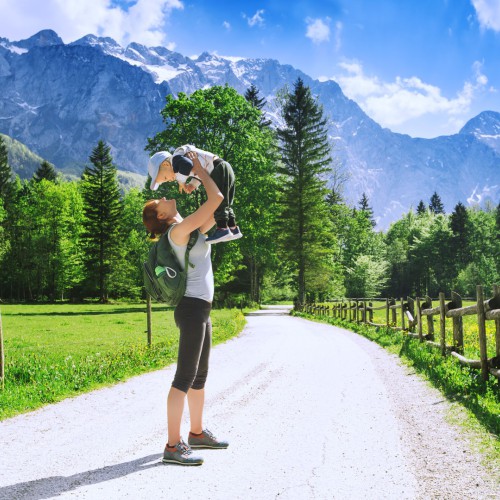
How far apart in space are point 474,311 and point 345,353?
5.19m

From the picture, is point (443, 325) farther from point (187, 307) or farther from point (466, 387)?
point (187, 307)

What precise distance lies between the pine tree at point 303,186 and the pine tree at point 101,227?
20.4 meters

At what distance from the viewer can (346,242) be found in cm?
7906

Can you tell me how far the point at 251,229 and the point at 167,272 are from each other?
3631 cm

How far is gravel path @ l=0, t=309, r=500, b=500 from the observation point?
370cm

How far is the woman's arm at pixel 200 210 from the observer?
3959mm

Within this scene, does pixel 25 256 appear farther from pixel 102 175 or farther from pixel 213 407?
pixel 213 407

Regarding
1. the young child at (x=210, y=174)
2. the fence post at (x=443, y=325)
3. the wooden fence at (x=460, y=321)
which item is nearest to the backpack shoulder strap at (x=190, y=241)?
the young child at (x=210, y=174)

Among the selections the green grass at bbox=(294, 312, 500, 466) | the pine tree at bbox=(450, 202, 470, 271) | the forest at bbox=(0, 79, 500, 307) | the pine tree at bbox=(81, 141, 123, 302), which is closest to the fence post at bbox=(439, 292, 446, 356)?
the green grass at bbox=(294, 312, 500, 466)

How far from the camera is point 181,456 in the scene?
162 inches

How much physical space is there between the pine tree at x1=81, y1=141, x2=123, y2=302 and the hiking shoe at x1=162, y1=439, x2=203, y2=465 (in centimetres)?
5124

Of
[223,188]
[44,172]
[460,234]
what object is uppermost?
[44,172]

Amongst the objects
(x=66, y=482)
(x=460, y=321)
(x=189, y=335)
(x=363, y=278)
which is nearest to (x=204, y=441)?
(x=189, y=335)

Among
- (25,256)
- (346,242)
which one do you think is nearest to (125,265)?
(25,256)
